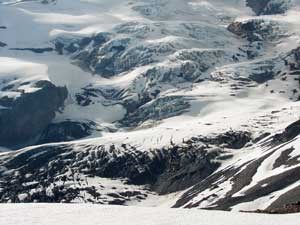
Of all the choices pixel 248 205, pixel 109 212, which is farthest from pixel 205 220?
pixel 248 205


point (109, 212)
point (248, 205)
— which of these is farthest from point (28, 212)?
point (248, 205)

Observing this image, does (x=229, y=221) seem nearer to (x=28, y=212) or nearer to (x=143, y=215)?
(x=143, y=215)

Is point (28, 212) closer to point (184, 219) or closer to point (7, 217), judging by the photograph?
point (7, 217)

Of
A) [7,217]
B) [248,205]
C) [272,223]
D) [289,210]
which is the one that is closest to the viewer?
[272,223]

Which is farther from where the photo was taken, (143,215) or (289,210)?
(289,210)

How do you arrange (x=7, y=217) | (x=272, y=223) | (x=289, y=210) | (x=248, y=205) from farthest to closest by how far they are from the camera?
1. (x=248, y=205)
2. (x=289, y=210)
3. (x=7, y=217)
4. (x=272, y=223)

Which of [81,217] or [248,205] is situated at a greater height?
[81,217]
